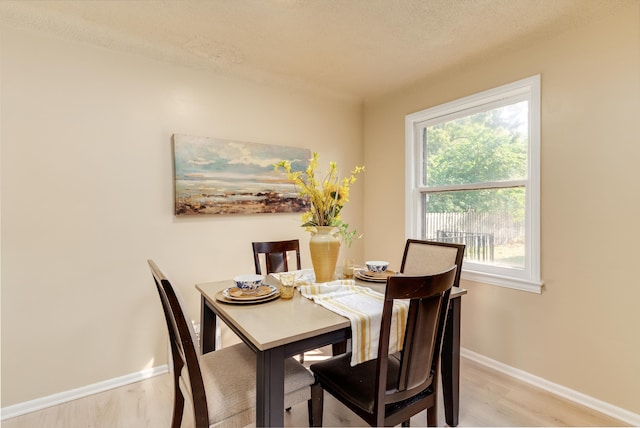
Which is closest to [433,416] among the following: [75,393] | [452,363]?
[452,363]

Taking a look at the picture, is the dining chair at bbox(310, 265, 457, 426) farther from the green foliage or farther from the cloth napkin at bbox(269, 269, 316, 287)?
the green foliage

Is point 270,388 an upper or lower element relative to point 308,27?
lower

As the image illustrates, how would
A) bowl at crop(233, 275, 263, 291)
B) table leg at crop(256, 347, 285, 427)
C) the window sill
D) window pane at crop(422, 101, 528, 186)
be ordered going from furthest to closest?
window pane at crop(422, 101, 528, 186)
the window sill
bowl at crop(233, 275, 263, 291)
table leg at crop(256, 347, 285, 427)

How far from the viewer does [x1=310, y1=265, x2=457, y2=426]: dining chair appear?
123cm

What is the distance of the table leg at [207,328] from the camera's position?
5.95 ft

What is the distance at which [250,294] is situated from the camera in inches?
62.6

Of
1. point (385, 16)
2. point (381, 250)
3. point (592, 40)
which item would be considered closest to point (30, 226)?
point (385, 16)

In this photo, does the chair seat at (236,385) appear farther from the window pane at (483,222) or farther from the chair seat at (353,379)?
the window pane at (483,222)

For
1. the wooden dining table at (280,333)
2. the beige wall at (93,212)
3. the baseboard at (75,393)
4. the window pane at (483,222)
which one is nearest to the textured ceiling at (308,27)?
the beige wall at (93,212)

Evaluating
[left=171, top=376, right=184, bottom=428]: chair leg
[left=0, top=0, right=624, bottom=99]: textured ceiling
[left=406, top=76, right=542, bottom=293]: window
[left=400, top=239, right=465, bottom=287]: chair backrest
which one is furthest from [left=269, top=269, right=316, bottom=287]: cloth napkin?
[left=0, top=0, right=624, bottom=99]: textured ceiling

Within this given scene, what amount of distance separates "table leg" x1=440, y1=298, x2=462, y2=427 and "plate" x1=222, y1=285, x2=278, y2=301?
982 mm

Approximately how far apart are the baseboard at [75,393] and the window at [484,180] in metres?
2.43

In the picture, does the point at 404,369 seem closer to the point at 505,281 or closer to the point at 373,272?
the point at 373,272

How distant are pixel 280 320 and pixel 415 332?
21.7 inches
